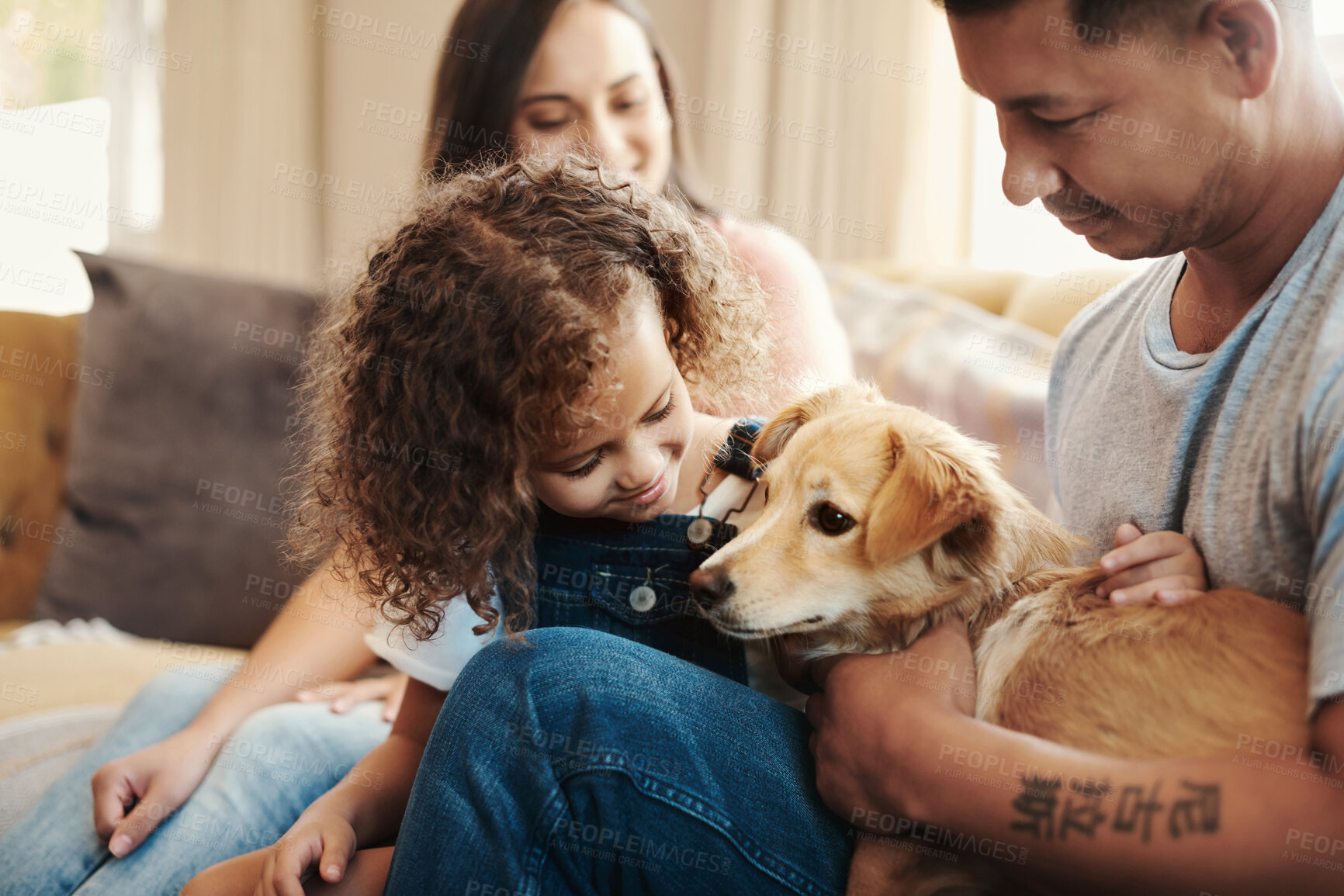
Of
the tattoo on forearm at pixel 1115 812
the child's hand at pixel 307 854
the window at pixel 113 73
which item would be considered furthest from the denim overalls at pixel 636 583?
the window at pixel 113 73

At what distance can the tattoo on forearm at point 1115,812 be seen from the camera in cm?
80

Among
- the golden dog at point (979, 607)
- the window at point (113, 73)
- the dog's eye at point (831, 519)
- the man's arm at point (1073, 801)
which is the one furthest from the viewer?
the window at point (113, 73)

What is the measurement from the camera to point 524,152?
1859 mm

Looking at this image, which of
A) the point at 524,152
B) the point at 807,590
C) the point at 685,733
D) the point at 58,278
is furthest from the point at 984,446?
the point at 58,278

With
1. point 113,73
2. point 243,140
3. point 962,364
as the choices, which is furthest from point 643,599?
point 113,73

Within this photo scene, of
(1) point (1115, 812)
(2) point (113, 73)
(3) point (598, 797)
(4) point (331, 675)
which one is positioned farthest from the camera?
(2) point (113, 73)

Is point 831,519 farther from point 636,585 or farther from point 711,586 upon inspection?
point 636,585

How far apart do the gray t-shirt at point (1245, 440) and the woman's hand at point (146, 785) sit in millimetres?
1366

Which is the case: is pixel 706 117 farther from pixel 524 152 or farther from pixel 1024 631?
pixel 1024 631

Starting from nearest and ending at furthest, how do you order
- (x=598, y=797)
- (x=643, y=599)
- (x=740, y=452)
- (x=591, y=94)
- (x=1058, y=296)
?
(x=598, y=797) → (x=643, y=599) → (x=740, y=452) → (x=591, y=94) → (x=1058, y=296)

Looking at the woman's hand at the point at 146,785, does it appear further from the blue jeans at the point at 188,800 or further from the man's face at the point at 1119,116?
the man's face at the point at 1119,116

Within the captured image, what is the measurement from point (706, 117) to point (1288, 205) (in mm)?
2661

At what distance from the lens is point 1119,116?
92cm

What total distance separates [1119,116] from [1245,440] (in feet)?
1.18
